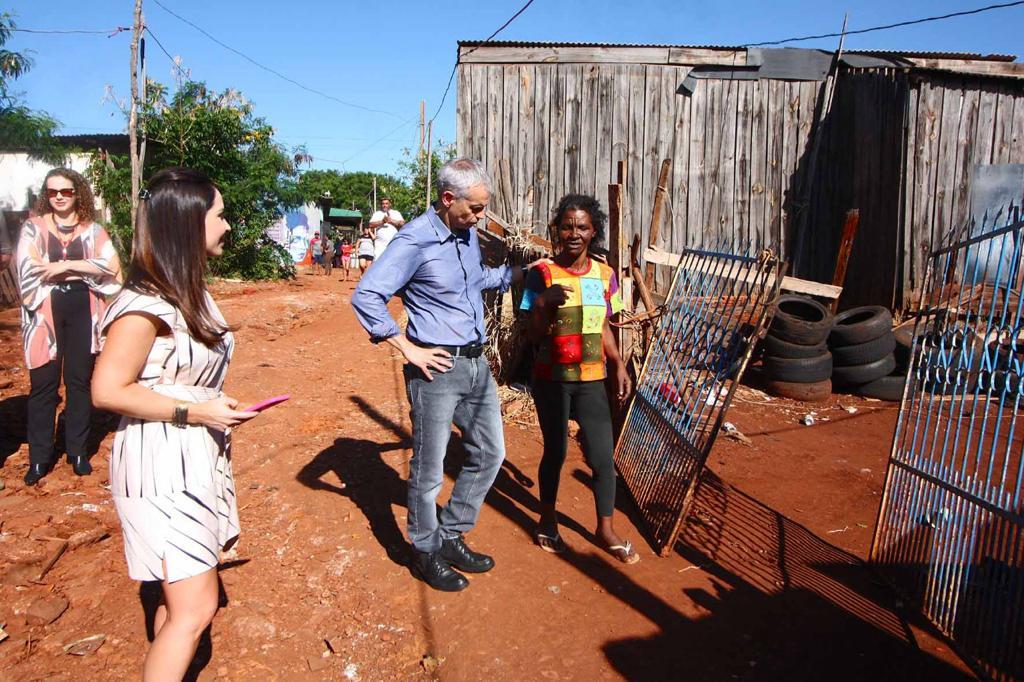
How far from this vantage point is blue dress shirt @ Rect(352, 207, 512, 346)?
3064 millimetres

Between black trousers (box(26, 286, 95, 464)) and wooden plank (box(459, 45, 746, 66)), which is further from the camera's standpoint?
wooden plank (box(459, 45, 746, 66))

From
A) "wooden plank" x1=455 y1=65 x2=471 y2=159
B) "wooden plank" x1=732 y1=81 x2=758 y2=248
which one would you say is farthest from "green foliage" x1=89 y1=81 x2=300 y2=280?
"wooden plank" x1=732 y1=81 x2=758 y2=248

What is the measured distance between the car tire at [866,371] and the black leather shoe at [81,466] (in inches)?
272

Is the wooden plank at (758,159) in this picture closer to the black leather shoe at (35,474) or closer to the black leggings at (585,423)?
the black leggings at (585,423)

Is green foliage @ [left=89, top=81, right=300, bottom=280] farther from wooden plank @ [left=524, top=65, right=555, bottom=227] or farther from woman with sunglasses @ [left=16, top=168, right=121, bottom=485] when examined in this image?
woman with sunglasses @ [left=16, top=168, right=121, bottom=485]

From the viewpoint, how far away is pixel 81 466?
4598 mm

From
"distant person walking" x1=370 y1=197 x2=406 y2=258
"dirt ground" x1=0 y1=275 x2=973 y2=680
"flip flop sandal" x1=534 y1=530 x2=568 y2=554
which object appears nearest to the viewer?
"dirt ground" x1=0 y1=275 x2=973 y2=680

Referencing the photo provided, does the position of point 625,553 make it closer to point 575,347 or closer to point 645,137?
point 575,347

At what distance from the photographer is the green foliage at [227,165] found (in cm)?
1672

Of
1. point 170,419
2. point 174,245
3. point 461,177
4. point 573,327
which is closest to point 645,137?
point 573,327

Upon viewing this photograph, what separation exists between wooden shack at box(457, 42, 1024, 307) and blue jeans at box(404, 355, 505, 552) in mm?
4621

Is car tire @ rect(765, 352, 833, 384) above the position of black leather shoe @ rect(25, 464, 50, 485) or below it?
above

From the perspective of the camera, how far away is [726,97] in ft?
26.8

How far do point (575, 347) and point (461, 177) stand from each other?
1071 mm
